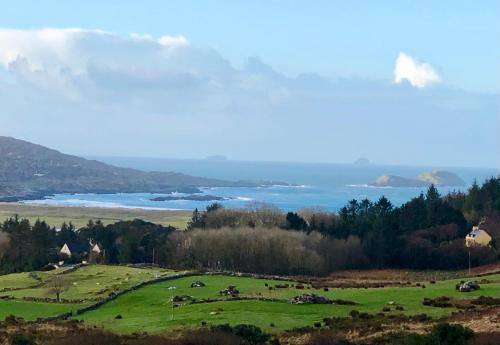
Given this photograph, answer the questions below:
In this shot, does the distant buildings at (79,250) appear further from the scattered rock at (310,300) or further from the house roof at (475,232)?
the scattered rock at (310,300)

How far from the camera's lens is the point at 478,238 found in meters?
79.1

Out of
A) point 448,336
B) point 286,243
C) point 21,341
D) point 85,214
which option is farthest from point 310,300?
point 85,214

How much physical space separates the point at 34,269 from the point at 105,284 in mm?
19287

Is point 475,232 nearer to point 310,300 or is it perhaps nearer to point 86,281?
point 86,281

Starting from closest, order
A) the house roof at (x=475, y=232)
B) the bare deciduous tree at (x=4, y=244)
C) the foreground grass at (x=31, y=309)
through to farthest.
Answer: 1. the foreground grass at (x=31, y=309)
2. the house roof at (x=475, y=232)
3. the bare deciduous tree at (x=4, y=244)

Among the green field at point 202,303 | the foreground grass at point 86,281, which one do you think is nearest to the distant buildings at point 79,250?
the foreground grass at point 86,281

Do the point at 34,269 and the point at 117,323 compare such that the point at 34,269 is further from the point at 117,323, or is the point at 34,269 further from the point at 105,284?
the point at 117,323

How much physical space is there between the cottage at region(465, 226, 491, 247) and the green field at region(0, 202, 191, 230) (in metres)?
55.7

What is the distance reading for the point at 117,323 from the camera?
37594mm

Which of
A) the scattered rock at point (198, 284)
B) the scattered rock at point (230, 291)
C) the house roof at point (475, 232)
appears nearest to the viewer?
the scattered rock at point (230, 291)

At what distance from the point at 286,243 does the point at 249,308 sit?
3605cm

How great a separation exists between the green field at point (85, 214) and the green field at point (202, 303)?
2756 inches

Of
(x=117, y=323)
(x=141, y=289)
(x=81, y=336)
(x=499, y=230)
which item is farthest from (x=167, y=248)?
(x=81, y=336)

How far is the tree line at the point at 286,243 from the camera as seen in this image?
7338 centimetres
